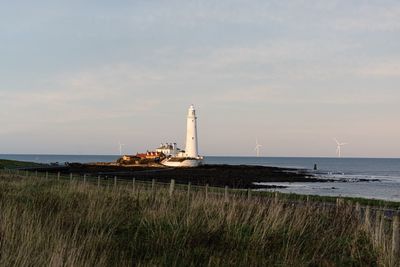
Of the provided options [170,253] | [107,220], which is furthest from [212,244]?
[107,220]

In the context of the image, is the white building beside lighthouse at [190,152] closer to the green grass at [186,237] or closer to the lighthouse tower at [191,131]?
the lighthouse tower at [191,131]

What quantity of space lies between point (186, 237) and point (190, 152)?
7608 centimetres

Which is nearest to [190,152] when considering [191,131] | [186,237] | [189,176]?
[191,131]

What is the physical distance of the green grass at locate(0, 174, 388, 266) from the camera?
7.74 metres

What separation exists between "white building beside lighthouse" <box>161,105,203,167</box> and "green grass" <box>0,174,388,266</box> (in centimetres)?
6883

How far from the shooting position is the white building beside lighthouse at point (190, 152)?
270 ft

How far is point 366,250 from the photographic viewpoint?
30.3ft

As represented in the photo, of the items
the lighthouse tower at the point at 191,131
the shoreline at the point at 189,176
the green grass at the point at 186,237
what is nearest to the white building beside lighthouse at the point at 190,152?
the lighthouse tower at the point at 191,131

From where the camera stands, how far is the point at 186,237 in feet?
32.2

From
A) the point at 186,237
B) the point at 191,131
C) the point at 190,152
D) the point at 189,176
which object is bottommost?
the point at 189,176

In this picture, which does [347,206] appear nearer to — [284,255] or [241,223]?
[241,223]

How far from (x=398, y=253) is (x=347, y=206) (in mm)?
4398

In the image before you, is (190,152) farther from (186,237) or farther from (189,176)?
(186,237)

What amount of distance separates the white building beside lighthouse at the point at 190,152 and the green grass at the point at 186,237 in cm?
6883
